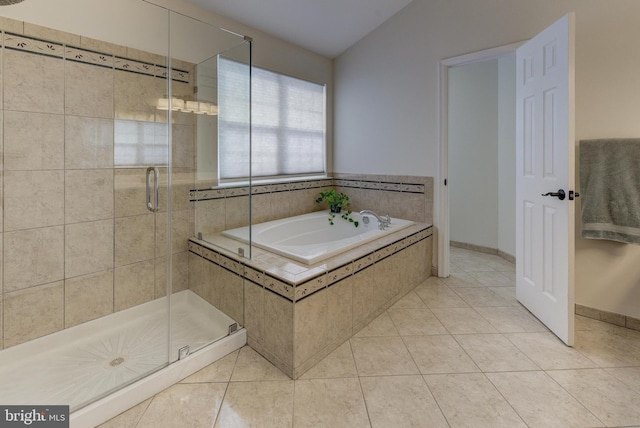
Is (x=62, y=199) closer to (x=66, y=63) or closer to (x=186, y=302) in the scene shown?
(x=66, y=63)

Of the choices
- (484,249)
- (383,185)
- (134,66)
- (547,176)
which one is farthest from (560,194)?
(134,66)

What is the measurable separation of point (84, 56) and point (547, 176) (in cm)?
307

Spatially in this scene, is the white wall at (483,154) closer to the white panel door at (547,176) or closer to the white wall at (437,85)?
the white wall at (437,85)

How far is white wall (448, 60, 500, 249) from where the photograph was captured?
3.93 metres

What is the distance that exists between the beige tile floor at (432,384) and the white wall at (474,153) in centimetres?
190

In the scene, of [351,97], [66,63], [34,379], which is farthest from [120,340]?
[351,97]

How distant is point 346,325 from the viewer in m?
2.09

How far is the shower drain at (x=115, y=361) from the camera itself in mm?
1788

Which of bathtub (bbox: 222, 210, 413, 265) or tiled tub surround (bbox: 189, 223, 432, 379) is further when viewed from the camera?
bathtub (bbox: 222, 210, 413, 265)

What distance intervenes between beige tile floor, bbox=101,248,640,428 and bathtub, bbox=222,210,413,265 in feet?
2.00

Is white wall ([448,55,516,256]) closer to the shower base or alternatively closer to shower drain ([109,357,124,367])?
the shower base

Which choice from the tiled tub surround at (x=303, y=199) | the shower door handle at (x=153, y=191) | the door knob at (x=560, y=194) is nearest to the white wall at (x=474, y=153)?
the tiled tub surround at (x=303, y=199)

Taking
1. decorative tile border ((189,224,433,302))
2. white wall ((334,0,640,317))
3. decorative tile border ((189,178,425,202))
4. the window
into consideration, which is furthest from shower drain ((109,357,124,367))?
white wall ((334,0,640,317))

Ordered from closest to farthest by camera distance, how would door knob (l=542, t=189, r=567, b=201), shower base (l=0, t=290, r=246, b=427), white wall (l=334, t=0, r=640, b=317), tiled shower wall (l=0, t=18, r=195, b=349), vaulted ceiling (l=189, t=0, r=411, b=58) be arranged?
shower base (l=0, t=290, r=246, b=427), tiled shower wall (l=0, t=18, r=195, b=349), door knob (l=542, t=189, r=567, b=201), white wall (l=334, t=0, r=640, b=317), vaulted ceiling (l=189, t=0, r=411, b=58)
